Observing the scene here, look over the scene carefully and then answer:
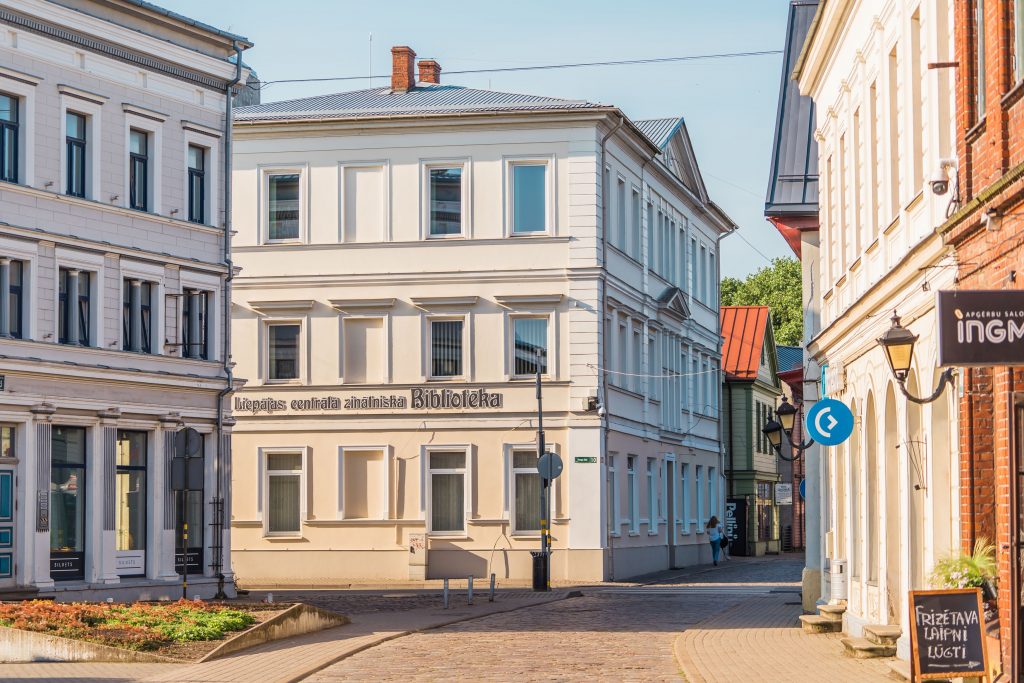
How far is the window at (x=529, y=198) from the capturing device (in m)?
44.4

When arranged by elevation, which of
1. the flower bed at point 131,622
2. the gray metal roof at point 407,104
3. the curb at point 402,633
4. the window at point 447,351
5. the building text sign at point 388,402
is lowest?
the curb at point 402,633

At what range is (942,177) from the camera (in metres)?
15.2

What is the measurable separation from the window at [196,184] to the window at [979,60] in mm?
22329

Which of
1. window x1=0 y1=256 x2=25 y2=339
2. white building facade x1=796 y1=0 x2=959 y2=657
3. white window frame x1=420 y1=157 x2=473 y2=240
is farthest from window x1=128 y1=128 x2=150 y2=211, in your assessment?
white building facade x1=796 y1=0 x2=959 y2=657

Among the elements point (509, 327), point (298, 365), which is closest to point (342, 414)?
point (298, 365)

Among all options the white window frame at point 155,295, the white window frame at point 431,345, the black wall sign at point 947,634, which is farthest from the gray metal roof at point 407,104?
the black wall sign at point 947,634

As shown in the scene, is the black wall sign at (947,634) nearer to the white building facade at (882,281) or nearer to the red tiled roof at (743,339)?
the white building facade at (882,281)

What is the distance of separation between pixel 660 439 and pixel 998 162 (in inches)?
1511

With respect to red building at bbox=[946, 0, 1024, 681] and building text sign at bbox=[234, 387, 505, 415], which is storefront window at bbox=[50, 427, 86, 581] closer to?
building text sign at bbox=[234, 387, 505, 415]

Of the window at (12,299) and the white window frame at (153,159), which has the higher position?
the white window frame at (153,159)

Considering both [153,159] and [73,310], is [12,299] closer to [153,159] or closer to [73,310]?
[73,310]

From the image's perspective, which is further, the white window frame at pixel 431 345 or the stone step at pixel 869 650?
the white window frame at pixel 431 345

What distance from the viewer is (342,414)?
44.6m

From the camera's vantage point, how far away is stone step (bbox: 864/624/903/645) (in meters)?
18.9
